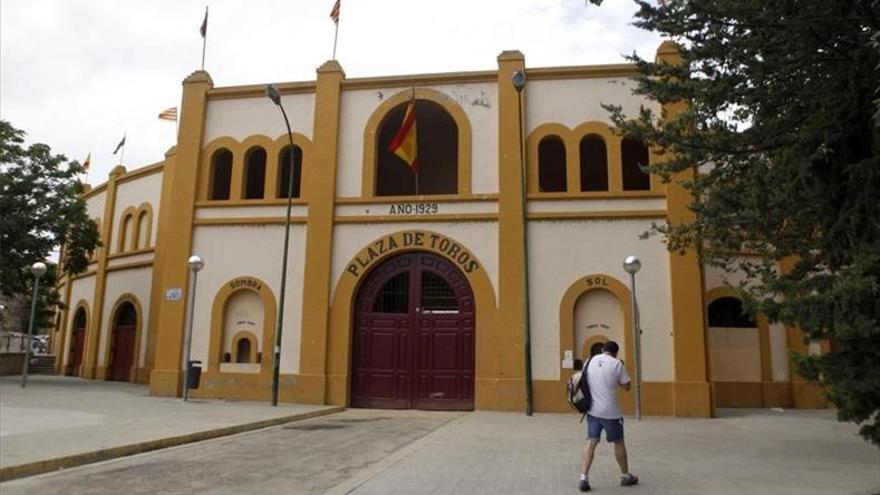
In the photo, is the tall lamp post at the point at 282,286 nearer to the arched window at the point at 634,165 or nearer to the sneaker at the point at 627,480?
the arched window at the point at 634,165

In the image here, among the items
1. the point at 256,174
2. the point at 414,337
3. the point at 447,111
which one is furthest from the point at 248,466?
the point at 256,174

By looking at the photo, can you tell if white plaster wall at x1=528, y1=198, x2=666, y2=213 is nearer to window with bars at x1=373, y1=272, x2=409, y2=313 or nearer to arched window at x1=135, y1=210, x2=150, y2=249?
window with bars at x1=373, y1=272, x2=409, y2=313

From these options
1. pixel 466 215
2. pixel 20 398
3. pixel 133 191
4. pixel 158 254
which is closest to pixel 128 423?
pixel 20 398

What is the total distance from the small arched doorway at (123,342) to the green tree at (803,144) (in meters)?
24.1

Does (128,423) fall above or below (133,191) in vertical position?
below

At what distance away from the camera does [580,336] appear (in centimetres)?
1838

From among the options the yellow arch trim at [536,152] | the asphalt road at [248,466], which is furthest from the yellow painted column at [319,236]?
the yellow arch trim at [536,152]

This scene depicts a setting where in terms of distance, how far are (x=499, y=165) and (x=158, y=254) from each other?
608 inches

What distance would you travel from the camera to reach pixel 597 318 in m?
18.4

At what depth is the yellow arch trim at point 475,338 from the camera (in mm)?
18125

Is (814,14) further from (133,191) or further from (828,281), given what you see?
(133,191)

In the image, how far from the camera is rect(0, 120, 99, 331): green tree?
2375cm

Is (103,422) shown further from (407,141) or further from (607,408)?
(407,141)

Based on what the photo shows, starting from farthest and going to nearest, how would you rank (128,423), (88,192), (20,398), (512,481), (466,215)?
(88,192) < (466,215) < (20,398) < (128,423) < (512,481)
